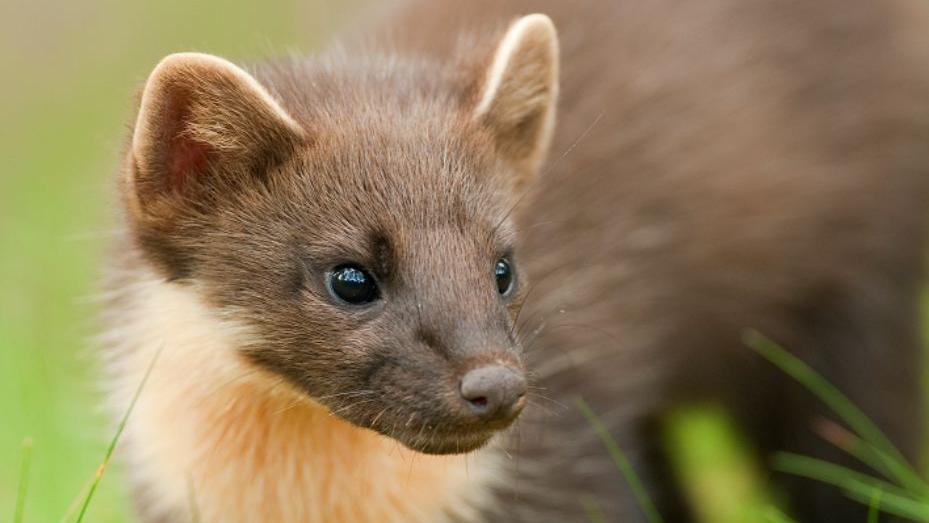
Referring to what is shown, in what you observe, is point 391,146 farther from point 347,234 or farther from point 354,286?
point 354,286

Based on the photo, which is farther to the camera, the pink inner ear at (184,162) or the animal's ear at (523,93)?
the animal's ear at (523,93)

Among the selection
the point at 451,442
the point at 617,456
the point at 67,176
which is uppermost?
the point at 451,442

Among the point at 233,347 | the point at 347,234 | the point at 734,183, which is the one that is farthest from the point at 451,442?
the point at 734,183

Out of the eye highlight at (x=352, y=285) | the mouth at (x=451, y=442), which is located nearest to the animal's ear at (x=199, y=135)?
the eye highlight at (x=352, y=285)

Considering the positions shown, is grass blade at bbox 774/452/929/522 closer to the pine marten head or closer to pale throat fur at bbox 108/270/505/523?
pale throat fur at bbox 108/270/505/523

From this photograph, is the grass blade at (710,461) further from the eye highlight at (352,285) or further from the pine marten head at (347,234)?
the eye highlight at (352,285)

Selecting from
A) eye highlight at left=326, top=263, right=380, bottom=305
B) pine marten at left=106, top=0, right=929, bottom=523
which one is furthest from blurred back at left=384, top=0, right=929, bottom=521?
eye highlight at left=326, top=263, right=380, bottom=305

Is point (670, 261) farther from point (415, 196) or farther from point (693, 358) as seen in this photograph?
point (415, 196)
